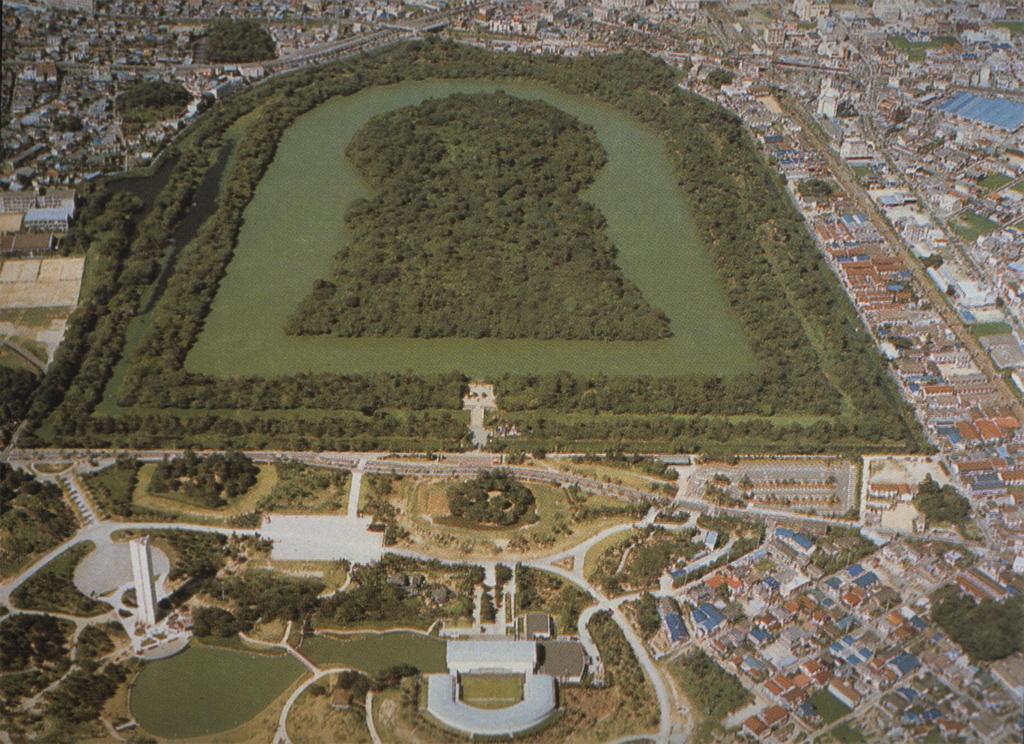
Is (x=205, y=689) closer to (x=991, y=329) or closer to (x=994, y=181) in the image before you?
(x=991, y=329)

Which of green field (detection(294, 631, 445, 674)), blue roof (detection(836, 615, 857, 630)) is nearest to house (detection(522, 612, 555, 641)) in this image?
green field (detection(294, 631, 445, 674))

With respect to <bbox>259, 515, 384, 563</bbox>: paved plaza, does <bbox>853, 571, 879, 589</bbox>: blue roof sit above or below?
below

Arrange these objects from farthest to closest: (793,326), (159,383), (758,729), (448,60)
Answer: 1. (448,60)
2. (793,326)
3. (159,383)
4. (758,729)

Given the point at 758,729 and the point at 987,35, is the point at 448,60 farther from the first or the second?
the point at 758,729

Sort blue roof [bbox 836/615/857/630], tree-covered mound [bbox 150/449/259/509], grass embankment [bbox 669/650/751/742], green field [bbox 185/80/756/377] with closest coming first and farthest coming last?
grass embankment [bbox 669/650/751/742]
blue roof [bbox 836/615/857/630]
tree-covered mound [bbox 150/449/259/509]
green field [bbox 185/80/756/377]

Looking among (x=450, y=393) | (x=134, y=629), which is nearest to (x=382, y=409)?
(x=450, y=393)

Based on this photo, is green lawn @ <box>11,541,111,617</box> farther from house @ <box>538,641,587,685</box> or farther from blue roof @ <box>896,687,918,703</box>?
blue roof @ <box>896,687,918,703</box>
